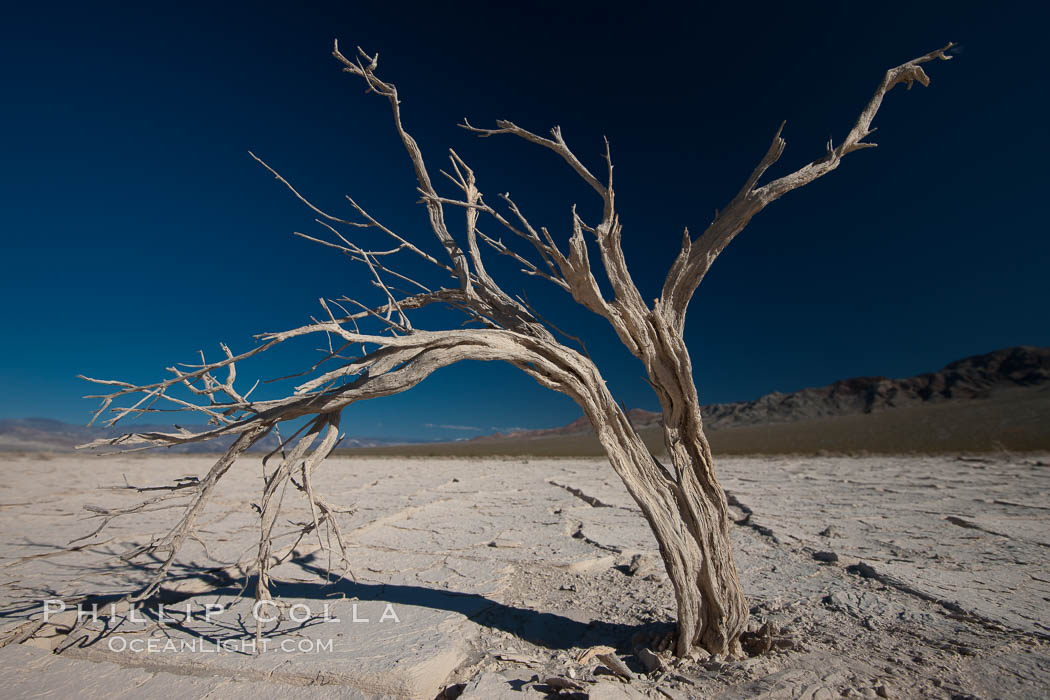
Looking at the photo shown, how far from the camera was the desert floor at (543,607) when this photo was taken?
209 centimetres

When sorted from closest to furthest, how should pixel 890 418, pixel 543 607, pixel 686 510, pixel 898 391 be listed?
pixel 686 510 < pixel 543 607 < pixel 890 418 < pixel 898 391

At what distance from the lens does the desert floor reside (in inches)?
82.4

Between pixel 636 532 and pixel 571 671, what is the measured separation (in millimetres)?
3061

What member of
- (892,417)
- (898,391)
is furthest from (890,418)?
(898,391)

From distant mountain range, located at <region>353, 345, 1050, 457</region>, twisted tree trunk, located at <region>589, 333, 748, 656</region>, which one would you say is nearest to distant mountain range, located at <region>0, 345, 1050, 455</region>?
distant mountain range, located at <region>353, 345, 1050, 457</region>

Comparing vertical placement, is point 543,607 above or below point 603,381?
below

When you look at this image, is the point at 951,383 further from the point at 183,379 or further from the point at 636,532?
the point at 183,379

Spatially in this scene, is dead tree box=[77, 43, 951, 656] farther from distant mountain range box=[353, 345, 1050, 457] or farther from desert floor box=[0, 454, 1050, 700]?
distant mountain range box=[353, 345, 1050, 457]

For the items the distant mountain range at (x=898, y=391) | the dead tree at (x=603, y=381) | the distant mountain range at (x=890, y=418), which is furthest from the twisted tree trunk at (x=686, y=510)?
the distant mountain range at (x=898, y=391)

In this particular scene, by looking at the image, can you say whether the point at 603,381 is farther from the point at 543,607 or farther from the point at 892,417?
the point at 892,417

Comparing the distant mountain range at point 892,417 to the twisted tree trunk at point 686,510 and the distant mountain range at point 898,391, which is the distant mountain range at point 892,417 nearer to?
the distant mountain range at point 898,391

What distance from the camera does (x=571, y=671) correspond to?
220 centimetres

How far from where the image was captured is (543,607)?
125 inches

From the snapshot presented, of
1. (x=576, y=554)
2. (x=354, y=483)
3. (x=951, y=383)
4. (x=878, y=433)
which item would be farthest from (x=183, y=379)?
(x=951, y=383)
